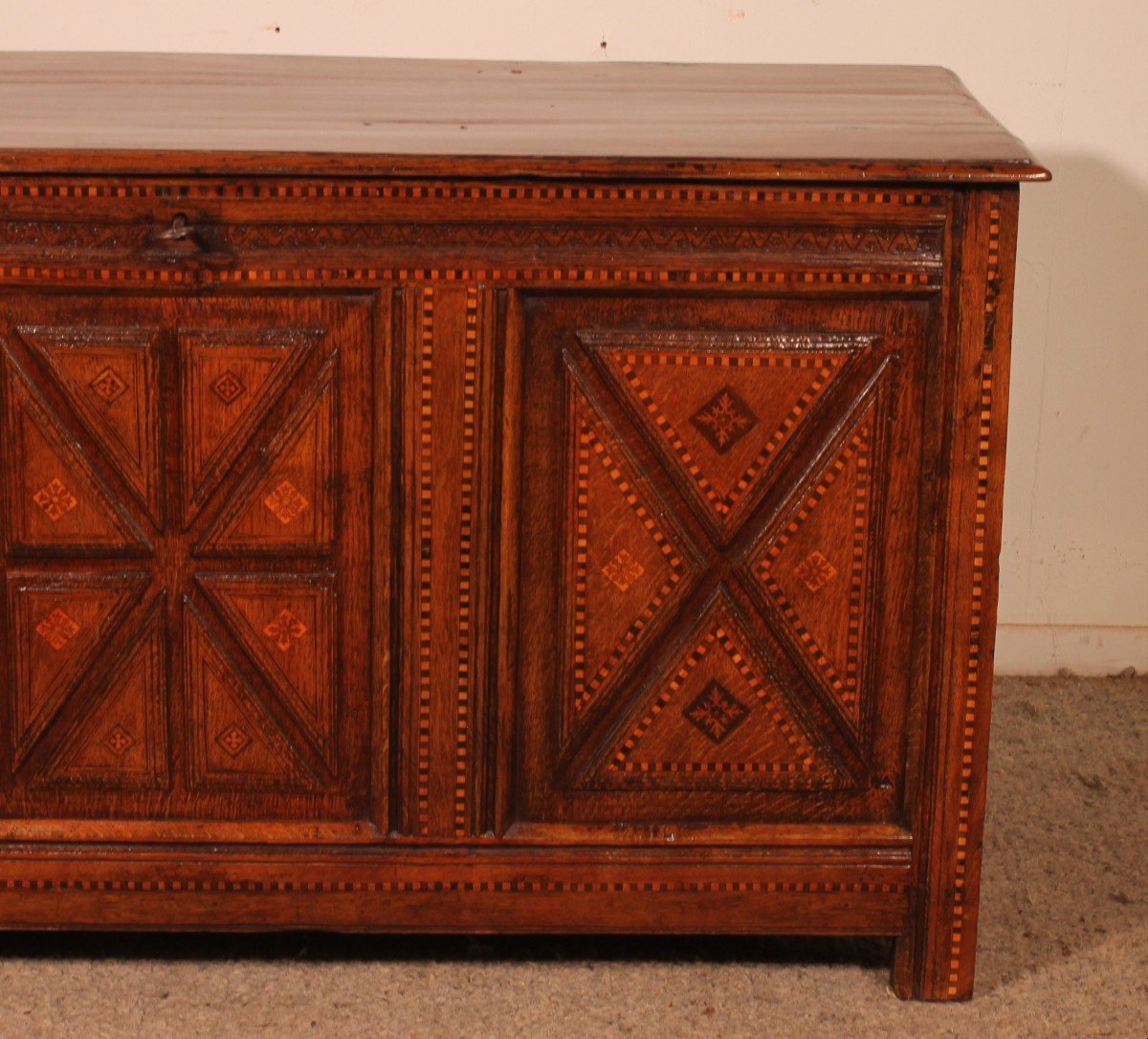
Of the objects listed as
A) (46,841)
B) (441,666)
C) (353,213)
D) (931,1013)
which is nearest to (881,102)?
(353,213)

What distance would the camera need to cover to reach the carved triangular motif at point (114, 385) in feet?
7.41

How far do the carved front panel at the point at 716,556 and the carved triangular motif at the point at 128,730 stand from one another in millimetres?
471

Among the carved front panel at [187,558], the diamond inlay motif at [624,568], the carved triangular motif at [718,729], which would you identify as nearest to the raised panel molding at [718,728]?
the carved triangular motif at [718,729]

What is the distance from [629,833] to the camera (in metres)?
2.40

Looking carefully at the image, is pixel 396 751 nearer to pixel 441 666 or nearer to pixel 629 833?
pixel 441 666

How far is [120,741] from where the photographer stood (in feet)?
7.77

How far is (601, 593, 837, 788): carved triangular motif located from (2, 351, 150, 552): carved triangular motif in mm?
688

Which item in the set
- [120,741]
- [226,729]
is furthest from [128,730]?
[226,729]

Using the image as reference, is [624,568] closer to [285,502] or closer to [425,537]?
[425,537]

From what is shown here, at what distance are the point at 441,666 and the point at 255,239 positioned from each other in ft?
1.94

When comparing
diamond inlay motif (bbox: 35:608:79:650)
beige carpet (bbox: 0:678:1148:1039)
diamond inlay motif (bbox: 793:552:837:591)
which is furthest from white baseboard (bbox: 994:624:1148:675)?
diamond inlay motif (bbox: 35:608:79:650)

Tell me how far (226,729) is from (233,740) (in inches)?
0.7

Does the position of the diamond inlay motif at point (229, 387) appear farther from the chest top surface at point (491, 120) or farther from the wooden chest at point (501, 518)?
the chest top surface at point (491, 120)

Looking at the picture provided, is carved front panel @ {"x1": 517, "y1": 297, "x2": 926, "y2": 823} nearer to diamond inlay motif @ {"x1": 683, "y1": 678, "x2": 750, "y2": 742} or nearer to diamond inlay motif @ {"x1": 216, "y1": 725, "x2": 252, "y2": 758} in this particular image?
diamond inlay motif @ {"x1": 683, "y1": 678, "x2": 750, "y2": 742}
